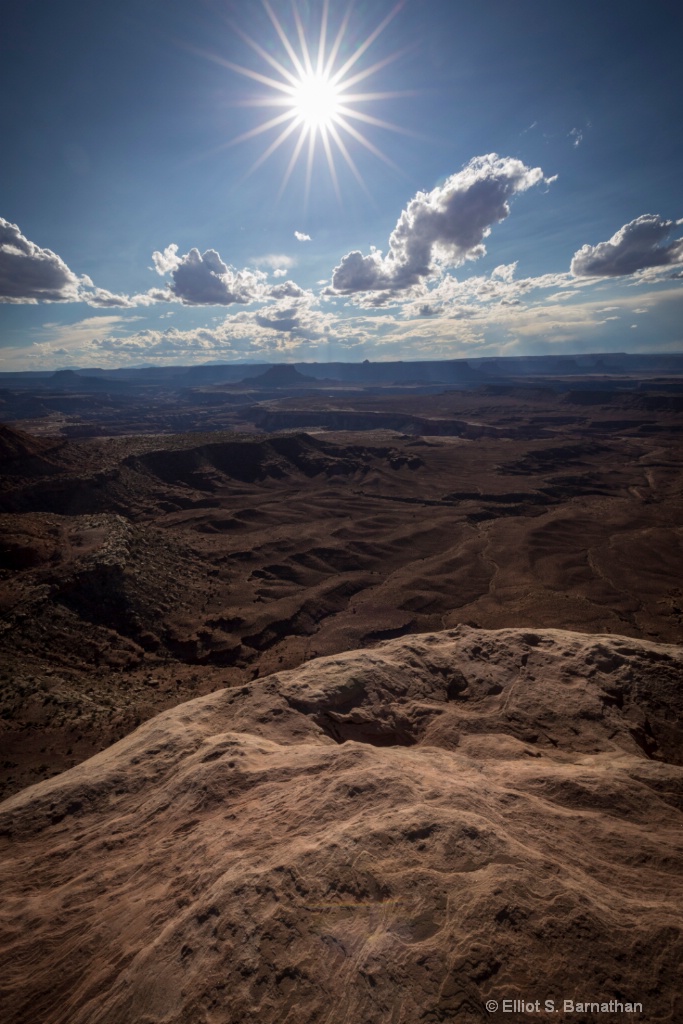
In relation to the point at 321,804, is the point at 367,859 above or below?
above

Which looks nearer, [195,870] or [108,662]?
[195,870]

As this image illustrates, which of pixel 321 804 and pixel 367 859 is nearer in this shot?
pixel 367 859

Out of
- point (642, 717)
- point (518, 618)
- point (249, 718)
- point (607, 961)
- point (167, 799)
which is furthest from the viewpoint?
point (518, 618)

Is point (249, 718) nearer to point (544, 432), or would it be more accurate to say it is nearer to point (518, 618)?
point (518, 618)

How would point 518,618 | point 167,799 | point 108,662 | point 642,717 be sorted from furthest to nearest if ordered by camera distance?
point 518,618, point 108,662, point 642,717, point 167,799

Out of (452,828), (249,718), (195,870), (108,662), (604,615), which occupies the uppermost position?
(452,828)

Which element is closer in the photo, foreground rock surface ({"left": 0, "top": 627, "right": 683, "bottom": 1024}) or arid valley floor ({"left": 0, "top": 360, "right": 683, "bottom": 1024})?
foreground rock surface ({"left": 0, "top": 627, "right": 683, "bottom": 1024})

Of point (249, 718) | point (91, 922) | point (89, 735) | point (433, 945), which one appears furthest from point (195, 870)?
point (89, 735)

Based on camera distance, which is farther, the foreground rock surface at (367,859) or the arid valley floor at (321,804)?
the arid valley floor at (321,804)
